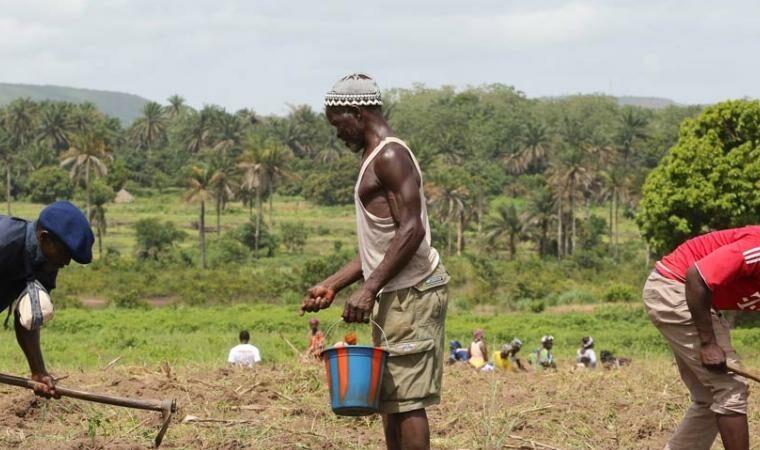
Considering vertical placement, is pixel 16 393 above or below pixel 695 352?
below

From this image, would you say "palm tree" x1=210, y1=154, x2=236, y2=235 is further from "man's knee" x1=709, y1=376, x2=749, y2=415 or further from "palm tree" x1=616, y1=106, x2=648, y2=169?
"man's knee" x1=709, y1=376, x2=749, y2=415

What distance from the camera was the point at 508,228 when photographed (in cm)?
5628

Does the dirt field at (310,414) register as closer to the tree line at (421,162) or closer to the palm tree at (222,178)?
the tree line at (421,162)

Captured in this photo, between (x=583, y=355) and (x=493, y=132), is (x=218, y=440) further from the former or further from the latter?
(x=493, y=132)

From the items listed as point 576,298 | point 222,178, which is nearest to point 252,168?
point 222,178

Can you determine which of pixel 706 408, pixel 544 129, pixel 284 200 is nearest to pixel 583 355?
pixel 706 408

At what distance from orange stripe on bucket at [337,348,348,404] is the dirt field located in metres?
1.51

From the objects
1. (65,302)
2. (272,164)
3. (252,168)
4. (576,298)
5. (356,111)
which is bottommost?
(576,298)

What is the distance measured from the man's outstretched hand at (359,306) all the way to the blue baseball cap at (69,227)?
1.03 m

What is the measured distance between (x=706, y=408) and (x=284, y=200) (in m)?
73.3

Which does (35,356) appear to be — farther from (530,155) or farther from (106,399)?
(530,155)

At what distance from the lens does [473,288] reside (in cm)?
4288

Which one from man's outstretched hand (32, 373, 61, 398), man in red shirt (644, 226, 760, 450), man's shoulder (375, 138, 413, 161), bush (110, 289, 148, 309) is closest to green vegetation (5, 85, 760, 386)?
bush (110, 289, 148, 309)

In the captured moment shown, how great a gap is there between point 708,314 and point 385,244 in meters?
1.40
